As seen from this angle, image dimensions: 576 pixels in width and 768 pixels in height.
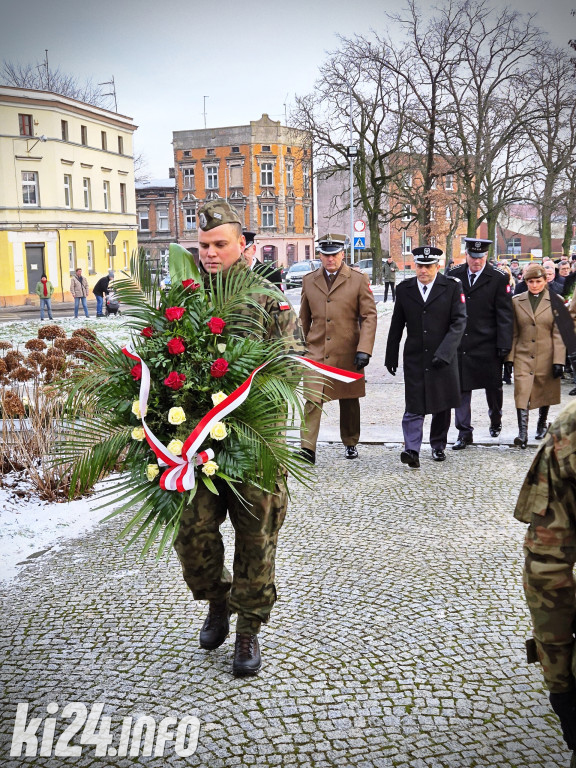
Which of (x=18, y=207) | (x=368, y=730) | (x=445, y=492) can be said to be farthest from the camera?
(x=18, y=207)

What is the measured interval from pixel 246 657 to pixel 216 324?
1.53m

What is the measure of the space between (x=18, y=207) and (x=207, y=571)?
42.8m

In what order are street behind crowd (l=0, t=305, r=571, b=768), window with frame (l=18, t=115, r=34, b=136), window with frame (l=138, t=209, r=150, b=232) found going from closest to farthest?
street behind crowd (l=0, t=305, r=571, b=768)
window with frame (l=18, t=115, r=34, b=136)
window with frame (l=138, t=209, r=150, b=232)

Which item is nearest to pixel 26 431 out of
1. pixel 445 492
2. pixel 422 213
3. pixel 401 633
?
pixel 445 492

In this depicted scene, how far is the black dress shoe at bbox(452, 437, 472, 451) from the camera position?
8945 millimetres

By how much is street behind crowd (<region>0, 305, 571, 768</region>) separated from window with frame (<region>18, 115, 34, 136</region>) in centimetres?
4096

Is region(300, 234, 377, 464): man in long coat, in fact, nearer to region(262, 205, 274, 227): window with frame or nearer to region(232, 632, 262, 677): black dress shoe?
region(232, 632, 262, 677): black dress shoe

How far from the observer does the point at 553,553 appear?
2.28m

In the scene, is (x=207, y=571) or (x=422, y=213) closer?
(x=207, y=571)

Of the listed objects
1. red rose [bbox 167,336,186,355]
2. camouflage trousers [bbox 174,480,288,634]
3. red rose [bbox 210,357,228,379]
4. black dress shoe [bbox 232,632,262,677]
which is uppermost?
red rose [bbox 167,336,186,355]

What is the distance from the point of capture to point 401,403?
39.2 ft

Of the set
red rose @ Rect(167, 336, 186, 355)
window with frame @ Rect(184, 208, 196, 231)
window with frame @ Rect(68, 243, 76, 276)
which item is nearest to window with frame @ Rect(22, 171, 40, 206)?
window with frame @ Rect(68, 243, 76, 276)

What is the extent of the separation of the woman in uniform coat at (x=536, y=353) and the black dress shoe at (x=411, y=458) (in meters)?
1.60

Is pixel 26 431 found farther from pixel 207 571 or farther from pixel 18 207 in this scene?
pixel 18 207
